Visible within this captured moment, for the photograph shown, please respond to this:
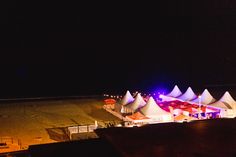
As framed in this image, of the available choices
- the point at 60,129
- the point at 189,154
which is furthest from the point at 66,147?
the point at 60,129

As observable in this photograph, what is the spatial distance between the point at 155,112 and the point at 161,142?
879 cm

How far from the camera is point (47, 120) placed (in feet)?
42.7

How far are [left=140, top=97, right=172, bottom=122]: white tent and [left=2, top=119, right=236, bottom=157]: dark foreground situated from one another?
7732 millimetres

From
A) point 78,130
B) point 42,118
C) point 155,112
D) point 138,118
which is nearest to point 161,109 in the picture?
point 155,112

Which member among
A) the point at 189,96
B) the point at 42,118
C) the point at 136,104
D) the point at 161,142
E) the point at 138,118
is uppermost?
the point at 161,142

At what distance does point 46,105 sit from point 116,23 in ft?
63.7

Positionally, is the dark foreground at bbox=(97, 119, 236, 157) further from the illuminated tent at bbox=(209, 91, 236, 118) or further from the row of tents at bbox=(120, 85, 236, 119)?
the illuminated tent at bbox=(209, 91, 236, 118)

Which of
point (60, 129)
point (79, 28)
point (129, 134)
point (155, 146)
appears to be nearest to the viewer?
point (155, 146)

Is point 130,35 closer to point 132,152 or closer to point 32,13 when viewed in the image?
point 32,13

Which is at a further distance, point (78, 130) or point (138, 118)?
point (138, 118)

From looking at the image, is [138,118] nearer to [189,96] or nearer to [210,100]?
[210,100]

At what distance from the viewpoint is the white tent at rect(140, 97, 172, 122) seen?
37.0ft

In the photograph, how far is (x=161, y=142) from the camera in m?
2.65

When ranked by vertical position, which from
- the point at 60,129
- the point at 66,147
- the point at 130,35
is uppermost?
the point at 130,35
